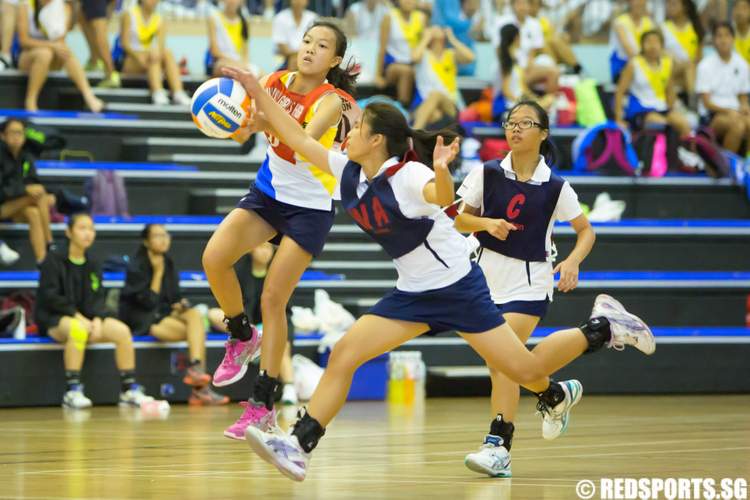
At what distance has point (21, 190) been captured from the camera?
11555mm

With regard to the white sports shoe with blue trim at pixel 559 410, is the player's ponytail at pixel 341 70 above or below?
above

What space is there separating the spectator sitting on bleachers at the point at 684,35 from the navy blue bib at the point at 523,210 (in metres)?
10.3

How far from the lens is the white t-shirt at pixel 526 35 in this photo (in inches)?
611

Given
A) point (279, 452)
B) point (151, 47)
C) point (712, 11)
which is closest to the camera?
point (279, 452)

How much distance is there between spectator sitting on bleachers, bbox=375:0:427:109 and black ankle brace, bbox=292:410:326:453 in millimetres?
9560

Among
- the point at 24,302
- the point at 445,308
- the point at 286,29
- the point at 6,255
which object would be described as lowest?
the point at 24,302

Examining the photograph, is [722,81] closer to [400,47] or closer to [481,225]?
[400,47]

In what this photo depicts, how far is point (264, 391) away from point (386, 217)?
1461 millimetres

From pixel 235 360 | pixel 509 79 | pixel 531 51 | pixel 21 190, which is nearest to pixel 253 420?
pixel 235 360

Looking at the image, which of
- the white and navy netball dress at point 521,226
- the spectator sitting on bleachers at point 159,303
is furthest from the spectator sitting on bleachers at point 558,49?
the white and navy netball dress at point 521,226

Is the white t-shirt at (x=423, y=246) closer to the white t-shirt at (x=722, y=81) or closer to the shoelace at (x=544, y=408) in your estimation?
the shoelace at (x=544, y=408)

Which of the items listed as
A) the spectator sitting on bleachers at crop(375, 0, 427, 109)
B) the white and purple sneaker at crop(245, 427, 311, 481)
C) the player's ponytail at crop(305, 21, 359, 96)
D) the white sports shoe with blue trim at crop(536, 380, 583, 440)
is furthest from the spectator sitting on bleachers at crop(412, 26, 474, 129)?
the white and purple sneaker at crop(245, 427, 311, 481)

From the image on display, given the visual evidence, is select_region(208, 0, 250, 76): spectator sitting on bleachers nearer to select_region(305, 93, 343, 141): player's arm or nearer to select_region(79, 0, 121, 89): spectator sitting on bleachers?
select_region(79, 0, 121, 89): spectator sitting on bleachers

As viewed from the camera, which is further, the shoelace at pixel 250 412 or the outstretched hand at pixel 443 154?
the shoelace at pixel 250 412
